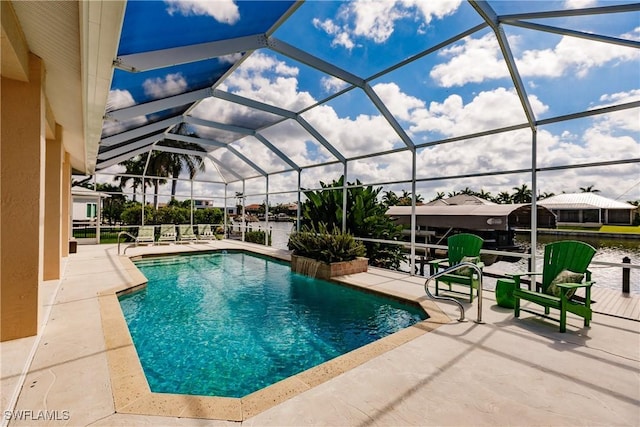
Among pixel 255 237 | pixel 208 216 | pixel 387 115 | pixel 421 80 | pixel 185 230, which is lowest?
pixel 255 237

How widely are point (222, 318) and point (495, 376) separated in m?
3.83

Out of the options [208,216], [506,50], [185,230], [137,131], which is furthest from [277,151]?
[208,216]

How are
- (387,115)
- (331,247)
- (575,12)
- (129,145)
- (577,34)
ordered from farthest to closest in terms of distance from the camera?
(129,145)
(331,247)
(387,115)
(577,34)
(575,12)

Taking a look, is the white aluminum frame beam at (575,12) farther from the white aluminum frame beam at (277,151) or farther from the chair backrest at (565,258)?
the white aluminum frame beam at (277,151)

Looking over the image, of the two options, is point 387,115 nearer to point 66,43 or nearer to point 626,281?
point 626,281

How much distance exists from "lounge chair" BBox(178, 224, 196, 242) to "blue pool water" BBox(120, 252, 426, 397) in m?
6.27

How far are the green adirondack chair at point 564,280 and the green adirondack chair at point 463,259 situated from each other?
2.46ft

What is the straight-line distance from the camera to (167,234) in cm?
1323

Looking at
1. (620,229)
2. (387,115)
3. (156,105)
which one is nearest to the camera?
(620,229)

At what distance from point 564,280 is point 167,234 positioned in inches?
522

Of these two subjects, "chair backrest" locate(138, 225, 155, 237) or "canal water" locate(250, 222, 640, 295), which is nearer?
"canal water" locate(250, 222, 640, 295)

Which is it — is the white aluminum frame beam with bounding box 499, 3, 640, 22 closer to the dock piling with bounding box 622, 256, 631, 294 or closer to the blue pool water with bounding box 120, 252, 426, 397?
the dock piling with bounding box 622, 256, 631, 294

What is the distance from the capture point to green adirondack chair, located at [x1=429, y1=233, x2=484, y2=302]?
17.2 ft

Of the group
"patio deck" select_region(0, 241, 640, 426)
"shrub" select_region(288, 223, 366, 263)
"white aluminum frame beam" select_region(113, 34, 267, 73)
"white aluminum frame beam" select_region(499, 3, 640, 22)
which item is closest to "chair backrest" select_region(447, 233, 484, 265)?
"patio deck" select_region(0, 241, 640, 426)
